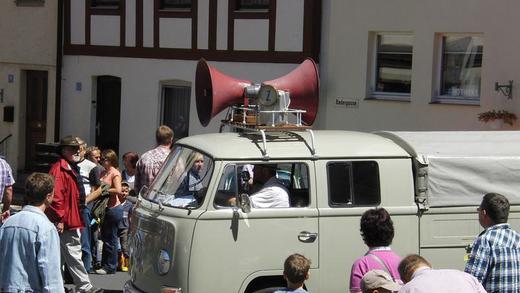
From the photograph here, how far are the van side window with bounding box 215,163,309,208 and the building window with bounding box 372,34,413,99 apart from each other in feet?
25.7

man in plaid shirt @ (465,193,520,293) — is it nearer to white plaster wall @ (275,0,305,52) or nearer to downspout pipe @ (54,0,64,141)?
white plaster wall @ (275,0,305,52)

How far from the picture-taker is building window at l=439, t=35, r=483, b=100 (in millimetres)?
14930

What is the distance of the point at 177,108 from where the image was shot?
19.5 m

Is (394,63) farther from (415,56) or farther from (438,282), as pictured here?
(438,282)

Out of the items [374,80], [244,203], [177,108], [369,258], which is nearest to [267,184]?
[244,203]

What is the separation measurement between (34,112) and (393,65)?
9.57 m

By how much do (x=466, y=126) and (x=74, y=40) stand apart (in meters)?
9.64

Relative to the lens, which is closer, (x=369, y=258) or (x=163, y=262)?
(x=369, y=258)

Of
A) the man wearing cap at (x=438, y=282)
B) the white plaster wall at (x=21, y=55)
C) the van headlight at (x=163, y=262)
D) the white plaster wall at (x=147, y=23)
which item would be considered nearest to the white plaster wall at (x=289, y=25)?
the white plaster wall at (x=147, y=23)

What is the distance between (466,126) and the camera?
48.3ft

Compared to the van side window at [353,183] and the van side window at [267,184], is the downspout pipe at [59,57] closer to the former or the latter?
the van side window at [267,184]

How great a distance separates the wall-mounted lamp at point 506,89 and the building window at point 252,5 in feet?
16.5

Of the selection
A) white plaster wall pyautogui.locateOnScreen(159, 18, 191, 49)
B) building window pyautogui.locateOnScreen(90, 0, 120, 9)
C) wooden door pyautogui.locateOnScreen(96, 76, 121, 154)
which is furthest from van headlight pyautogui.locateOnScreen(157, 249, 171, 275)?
building window pyautogui.locateOnScreen(90, 0, 120, 9)

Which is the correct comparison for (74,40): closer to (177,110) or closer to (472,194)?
(177,110)
